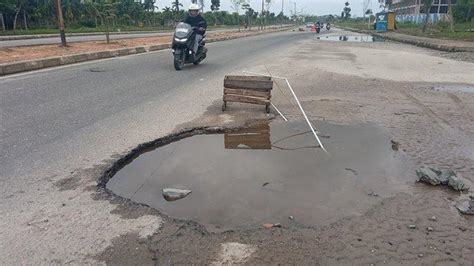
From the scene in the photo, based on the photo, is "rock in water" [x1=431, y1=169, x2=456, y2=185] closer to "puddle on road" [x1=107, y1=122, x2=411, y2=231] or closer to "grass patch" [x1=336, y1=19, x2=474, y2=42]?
"puddle on road" [x1=107, y1=122, x2=411, y2=231]

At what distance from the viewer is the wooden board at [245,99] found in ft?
20.7

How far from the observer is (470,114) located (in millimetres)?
6500

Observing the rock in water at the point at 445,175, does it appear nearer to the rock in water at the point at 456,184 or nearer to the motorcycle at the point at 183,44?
the rock in water at the point at 456,184

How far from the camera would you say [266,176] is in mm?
3861

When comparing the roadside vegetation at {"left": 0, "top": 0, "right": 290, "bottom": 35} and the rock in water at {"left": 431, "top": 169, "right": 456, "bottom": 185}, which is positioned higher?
the roadside vegetation at {"left": 0, "top": 0, "right": 290, "bottom": 35}

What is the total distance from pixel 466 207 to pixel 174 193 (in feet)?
8.17

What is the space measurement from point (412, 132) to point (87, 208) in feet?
14.5

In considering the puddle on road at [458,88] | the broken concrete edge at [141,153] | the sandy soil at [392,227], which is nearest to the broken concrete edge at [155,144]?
the broken concrete edge at [141,153]

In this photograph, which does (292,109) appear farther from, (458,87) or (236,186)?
(458,87)

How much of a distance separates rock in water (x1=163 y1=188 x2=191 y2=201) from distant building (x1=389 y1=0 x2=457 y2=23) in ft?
190

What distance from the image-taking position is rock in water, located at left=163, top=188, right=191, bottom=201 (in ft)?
11.0

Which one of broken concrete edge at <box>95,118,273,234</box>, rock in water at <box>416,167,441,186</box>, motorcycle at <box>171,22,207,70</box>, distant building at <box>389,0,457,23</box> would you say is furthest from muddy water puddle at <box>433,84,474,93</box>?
distant building at <box>389,0,457,23</box>

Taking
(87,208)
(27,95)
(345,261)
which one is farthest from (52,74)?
(345,261)

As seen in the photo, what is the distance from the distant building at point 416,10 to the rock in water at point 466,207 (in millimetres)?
56797
